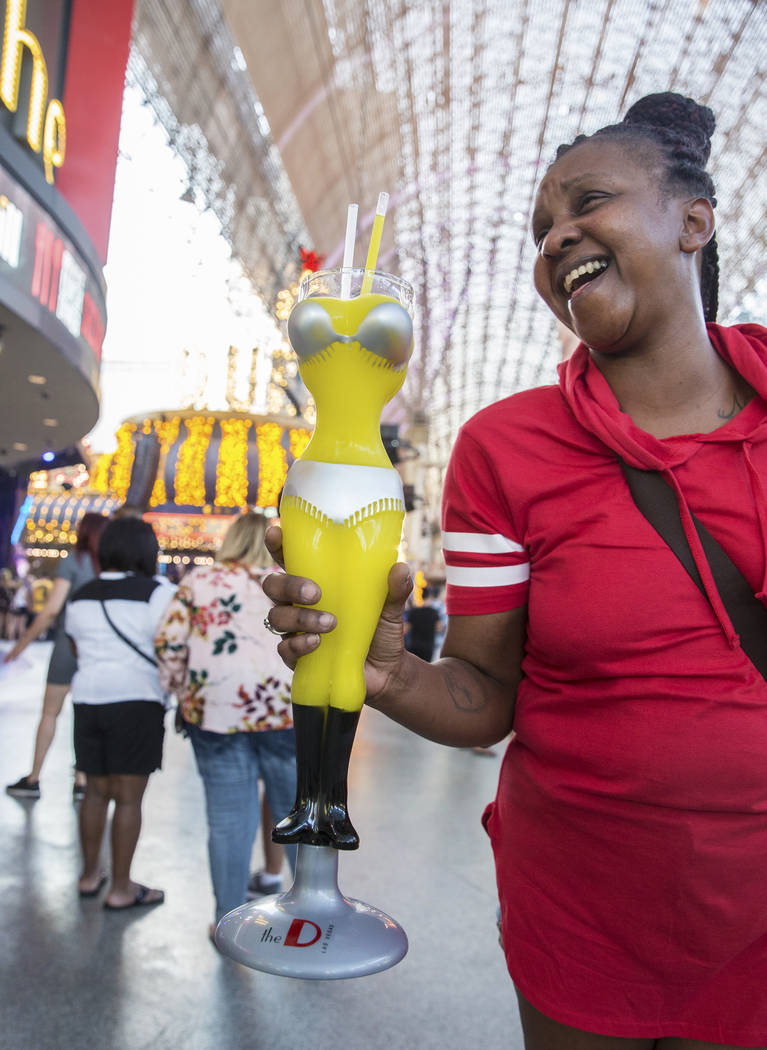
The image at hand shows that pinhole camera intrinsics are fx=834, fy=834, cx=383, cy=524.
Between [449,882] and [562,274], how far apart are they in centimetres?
339

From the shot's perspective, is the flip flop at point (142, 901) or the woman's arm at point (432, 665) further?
the flip flop at point (142, 901)

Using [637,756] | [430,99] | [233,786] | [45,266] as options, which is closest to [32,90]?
[45,266]

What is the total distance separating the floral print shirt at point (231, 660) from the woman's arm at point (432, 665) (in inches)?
74.9

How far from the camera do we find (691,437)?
3.44 feet

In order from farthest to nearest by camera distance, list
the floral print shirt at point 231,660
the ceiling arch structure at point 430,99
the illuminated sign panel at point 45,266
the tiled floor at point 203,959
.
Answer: the ceiling arch structure at point 430,99, the illuminated sign panel at point 45,266, the floral print shirt at point 231,660, the tiled floor at point 203,959

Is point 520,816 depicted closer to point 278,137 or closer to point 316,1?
point 316,1

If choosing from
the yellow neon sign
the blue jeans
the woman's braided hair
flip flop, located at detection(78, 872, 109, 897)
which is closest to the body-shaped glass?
the woman's braided hair

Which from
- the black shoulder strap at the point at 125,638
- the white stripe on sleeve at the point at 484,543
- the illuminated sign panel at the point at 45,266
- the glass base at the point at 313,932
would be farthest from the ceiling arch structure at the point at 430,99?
the glass base at the point at 313,932

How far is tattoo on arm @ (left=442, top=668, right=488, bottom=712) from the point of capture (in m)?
1.10

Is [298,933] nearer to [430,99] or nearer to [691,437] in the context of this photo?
[691,437]

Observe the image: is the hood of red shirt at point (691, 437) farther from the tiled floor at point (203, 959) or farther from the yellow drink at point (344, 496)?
the tiled floor at point (203, 959)

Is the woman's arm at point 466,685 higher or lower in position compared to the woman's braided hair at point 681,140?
lower

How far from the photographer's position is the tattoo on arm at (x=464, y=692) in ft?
3.60

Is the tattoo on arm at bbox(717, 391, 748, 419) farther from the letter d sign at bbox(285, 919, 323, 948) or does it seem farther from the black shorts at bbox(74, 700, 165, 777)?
the black shorts at bbox(74, 700, 165, 777)
